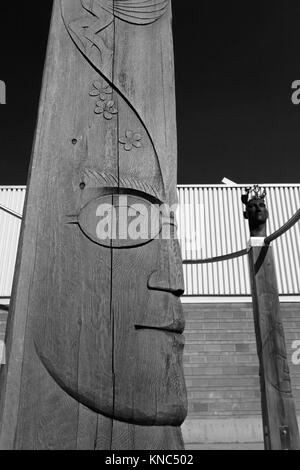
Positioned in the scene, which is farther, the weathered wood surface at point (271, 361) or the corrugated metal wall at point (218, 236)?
the corrugated metal wall at point (218, 236)

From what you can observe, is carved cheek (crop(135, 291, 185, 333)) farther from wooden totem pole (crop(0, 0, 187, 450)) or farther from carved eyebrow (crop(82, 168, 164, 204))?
carved eyebrow (crop(82, 168, 164, 204))

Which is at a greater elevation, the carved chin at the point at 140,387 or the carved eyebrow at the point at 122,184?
the carved eyebrow at the point at 122,184

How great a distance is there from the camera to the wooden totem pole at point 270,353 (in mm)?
2957

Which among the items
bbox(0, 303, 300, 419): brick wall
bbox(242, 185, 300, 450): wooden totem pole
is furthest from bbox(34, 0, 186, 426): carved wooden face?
bbox(0, 303, 300, 419): brick wall

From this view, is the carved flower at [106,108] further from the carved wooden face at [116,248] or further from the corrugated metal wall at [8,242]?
the corrugated metal wall at [8,242]

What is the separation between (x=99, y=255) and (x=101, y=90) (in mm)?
719

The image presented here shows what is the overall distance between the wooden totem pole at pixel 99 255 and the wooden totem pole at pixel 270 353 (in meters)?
2.10

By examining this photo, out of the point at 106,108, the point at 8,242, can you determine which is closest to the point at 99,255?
the point at 106,108

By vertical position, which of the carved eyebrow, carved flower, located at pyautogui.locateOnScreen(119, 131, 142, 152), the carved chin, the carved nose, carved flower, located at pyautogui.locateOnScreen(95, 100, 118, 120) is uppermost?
carved flower, located at pyautogui.locateOnScreen(95, 100, 118, 120)

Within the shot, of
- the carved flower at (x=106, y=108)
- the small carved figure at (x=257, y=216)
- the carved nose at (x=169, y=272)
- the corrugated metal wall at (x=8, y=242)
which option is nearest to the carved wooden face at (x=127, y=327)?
the carved nose at (x=169, y=272)

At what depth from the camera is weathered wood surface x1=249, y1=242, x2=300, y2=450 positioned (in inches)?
116

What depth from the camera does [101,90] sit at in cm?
166

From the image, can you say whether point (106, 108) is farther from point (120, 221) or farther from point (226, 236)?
point (226, 236)
